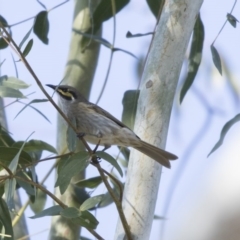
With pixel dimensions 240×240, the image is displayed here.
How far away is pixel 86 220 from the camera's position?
5.72 feet

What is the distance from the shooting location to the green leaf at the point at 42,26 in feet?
8.41

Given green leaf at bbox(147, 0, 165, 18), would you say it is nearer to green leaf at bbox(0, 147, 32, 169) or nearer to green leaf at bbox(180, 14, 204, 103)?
green leaf at bbox(180, 14, 204, 103)

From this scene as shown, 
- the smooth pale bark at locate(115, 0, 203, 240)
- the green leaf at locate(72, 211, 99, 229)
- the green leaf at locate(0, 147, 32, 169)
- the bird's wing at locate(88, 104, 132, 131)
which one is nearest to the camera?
the smooth pale bark at locate(115, 0, 203, 240)

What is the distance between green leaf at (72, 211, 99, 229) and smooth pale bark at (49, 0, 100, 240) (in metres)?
0.51

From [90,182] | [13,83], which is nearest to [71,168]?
[13,83]

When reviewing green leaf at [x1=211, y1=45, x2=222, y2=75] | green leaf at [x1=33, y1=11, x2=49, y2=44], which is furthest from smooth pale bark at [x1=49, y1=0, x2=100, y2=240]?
green leaf at [x1=211, y1=45, x2=222, y2=75]

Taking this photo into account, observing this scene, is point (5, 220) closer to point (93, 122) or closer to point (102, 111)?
point (93, 122)

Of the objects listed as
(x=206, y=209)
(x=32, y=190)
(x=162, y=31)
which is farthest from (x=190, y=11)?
(x=206, y=209)

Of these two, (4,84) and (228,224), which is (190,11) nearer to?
(4,84)

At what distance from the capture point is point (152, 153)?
66.8 inches

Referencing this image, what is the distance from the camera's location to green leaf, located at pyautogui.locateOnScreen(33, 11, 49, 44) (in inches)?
101

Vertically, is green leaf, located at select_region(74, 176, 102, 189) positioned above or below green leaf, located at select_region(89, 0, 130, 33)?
below

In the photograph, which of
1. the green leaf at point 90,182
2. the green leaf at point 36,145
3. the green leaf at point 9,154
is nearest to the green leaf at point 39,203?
the green leaf at point 90,182

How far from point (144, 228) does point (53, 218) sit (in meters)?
0.78
